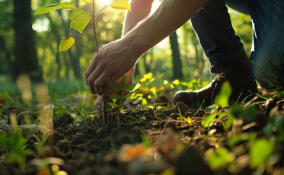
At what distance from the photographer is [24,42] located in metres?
10.1

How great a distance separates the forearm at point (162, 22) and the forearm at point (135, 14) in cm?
55

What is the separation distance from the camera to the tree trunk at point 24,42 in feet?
32.3

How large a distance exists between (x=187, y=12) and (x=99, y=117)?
89cm

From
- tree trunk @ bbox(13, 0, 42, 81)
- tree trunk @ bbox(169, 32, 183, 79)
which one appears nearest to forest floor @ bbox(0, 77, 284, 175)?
tree trunk @ bbox(169, 32, 183, 79)

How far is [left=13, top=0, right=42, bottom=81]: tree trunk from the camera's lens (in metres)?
9.85

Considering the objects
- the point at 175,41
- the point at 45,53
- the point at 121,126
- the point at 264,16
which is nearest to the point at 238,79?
the point at 264,16

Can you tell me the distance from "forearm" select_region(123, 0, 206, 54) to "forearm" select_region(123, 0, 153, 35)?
1.81ft

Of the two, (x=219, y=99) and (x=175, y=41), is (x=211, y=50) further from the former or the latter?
(x=175, y=41)

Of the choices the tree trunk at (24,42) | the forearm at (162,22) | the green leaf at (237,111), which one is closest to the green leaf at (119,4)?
the forearm at (162,22)

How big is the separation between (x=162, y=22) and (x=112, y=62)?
14.2 inches

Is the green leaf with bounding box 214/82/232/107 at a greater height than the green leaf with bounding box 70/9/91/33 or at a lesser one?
lesser

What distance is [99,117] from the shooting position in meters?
1.60

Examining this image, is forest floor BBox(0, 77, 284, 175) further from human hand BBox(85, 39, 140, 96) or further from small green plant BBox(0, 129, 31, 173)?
human hand BBox(85, 39, 140, 96)

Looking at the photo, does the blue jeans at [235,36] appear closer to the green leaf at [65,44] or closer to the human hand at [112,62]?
the human hand at [112,62]
